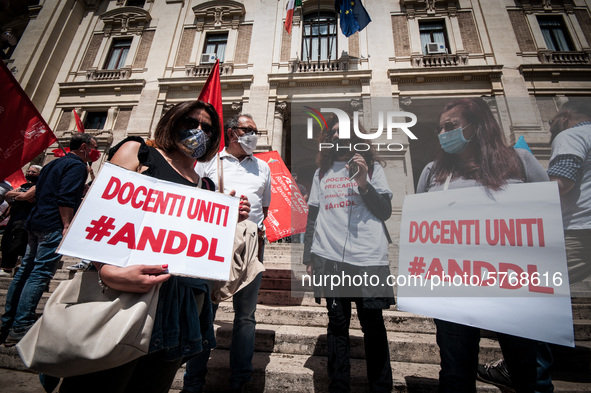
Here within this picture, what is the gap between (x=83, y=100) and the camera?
11430mm

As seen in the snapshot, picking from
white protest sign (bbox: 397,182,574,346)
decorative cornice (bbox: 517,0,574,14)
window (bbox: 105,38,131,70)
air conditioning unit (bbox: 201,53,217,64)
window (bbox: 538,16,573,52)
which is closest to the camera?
white protest sign (bbox: 397,182,574,346)

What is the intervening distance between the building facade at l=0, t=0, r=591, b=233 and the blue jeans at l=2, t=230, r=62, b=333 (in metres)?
7.11

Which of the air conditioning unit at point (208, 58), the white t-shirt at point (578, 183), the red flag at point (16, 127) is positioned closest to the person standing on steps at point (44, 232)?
the red flag at point (16, 127)

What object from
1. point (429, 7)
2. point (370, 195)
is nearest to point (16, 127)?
point (370, 195)

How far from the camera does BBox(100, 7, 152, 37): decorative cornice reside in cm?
1249

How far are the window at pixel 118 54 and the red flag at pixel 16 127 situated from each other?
1089 cm

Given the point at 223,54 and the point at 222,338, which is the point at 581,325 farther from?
the point at 223,54

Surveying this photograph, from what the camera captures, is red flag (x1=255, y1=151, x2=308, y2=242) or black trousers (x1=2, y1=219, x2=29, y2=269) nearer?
black trousers (x1=2, y1=219, x2=29, y2=269)

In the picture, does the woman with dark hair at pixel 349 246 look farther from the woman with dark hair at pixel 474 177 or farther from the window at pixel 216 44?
the window at pixel 216 44

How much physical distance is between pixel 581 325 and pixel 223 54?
1362cm

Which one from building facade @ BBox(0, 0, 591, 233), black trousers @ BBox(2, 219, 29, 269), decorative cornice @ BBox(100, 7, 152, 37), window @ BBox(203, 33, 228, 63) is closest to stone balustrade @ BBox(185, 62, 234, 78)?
building facade @ BBox(0, 0, 591, 233)

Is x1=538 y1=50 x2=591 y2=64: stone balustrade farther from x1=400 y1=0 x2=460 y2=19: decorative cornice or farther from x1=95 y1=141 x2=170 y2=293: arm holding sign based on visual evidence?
x1=95 y1=141 x2=170 y2=293: arm holding sign

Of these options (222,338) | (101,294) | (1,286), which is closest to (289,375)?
(222,338)

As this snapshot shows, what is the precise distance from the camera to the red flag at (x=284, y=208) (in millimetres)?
4238
